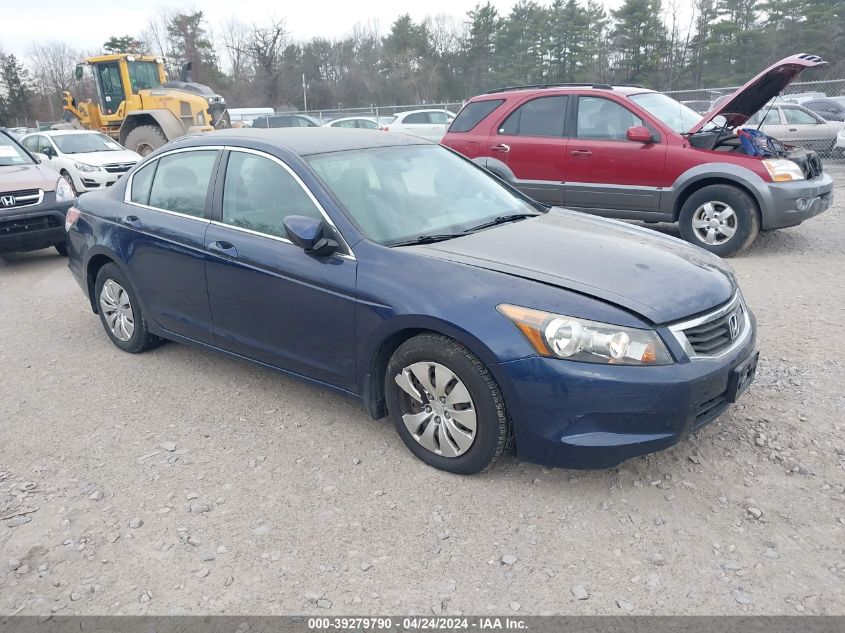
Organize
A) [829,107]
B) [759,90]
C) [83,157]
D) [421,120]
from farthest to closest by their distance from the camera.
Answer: [421,120] < [829,107] < [83,157] < [759,90]

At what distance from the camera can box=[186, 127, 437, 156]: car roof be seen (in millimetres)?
4082

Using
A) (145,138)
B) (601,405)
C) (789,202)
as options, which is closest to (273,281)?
(601,405)

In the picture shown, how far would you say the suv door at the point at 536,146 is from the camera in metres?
8.16

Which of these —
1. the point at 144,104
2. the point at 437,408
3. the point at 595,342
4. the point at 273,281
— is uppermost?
the point at 144,104

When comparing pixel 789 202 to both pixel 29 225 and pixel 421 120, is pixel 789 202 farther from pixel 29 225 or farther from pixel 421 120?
pixel 421 120

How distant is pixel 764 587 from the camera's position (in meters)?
2.58

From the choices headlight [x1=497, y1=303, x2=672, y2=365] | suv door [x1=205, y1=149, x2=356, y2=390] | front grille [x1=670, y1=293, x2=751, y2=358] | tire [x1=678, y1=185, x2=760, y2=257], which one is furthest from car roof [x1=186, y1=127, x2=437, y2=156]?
tire [x1=678, y1=185, x2=760, y2=257]

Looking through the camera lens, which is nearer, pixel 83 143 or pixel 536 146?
pixel 536 146

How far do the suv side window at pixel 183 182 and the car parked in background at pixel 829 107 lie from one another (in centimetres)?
1649

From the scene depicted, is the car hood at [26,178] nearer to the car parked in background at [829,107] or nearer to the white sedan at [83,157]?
the white sedan at [83,157]

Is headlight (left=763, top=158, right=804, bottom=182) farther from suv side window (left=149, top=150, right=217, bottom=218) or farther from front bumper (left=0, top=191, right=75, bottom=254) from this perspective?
front bumper (left=0, top=191, right=75, bottom=254)

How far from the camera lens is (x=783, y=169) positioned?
7125 mm

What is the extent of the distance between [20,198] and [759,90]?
8.29 meters

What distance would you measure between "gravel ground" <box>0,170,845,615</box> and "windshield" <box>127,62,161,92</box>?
635 inches
